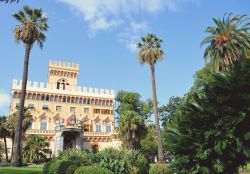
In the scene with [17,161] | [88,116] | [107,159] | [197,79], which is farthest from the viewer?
[88,116]

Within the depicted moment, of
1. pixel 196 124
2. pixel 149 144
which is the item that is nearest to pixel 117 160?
pixel 196 124

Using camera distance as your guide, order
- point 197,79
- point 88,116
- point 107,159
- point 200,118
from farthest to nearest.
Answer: point 88,116 → point 197,79 → point 107,159 → point 200,118

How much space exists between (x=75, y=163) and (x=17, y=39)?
18121mm

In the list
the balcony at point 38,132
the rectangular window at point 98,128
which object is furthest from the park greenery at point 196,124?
the rectangular window at point 98,128

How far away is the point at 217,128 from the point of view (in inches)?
386

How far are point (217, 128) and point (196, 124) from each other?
0.83 meters

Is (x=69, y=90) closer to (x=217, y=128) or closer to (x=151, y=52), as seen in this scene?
(x=151, y=52)

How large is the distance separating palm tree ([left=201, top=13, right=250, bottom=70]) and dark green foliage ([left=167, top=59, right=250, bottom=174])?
61.8ft

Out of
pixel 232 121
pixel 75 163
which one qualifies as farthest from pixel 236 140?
pixel 75 163

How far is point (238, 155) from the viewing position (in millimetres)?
9664

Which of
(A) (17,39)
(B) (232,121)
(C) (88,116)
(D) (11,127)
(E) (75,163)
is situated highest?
(A) (17,39)

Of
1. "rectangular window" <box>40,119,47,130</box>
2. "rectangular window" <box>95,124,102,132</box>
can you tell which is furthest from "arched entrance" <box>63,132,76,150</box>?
"rectangular window" <box>95,124,102,132</box>

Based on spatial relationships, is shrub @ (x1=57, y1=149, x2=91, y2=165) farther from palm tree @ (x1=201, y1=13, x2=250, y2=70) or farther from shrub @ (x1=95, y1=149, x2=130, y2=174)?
palm tree @ (x1=201, y1=13, x2=250, y2=70)

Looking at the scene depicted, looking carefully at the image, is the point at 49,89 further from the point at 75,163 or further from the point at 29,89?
the point at 75,163
